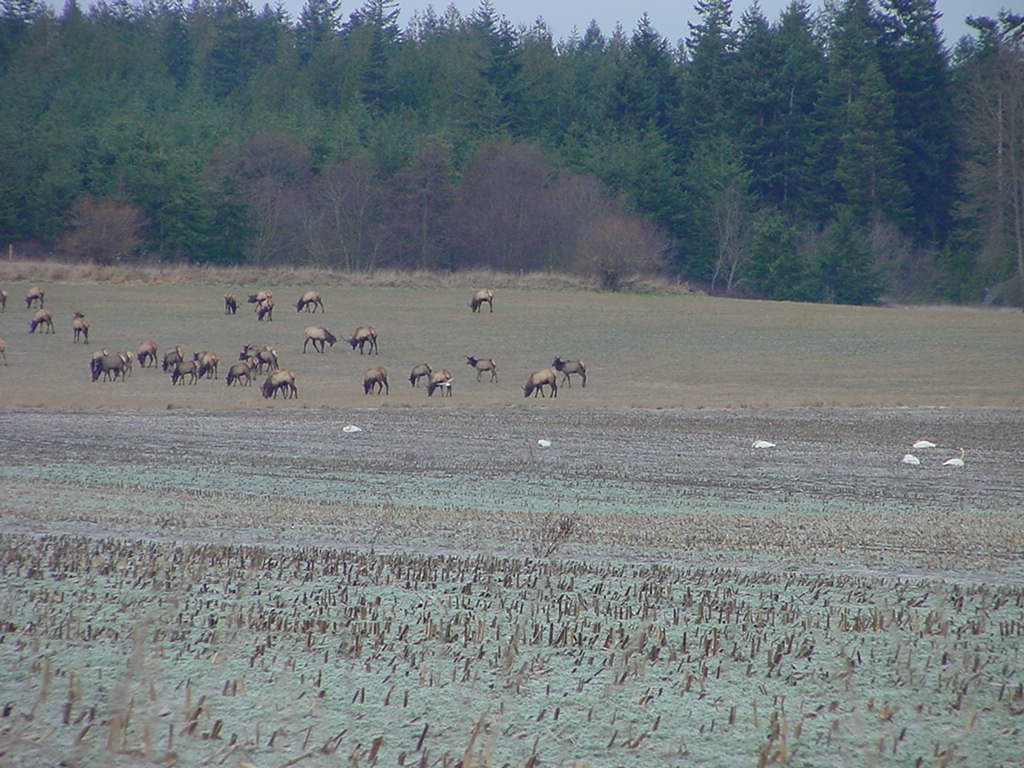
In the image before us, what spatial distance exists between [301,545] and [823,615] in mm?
5099

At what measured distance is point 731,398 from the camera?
36.2 m

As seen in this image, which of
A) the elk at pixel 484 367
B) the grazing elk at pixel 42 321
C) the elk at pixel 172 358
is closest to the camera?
the elk at pixel 172 358

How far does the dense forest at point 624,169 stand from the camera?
253 feet

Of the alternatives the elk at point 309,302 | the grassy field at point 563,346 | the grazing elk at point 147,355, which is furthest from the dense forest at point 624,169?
the grazing elk at point 147,355

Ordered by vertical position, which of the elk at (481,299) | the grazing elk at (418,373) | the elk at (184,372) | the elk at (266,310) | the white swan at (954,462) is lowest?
the elk at (184,372)

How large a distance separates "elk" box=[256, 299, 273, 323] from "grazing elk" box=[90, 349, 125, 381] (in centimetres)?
1563

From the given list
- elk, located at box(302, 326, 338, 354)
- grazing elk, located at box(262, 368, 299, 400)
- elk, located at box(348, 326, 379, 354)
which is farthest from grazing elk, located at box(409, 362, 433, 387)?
elk, located at box(302, 326, 338, 354)

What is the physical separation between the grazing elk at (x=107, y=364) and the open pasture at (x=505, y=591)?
9524 mm

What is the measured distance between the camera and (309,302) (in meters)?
57.8

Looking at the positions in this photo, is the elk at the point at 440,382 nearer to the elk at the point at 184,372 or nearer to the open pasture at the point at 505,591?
the open pasture at the point at 505,591

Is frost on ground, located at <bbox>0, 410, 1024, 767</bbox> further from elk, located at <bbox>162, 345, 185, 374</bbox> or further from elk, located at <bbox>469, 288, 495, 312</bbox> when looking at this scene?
elk, located at <bbox>469, 288, 495, 312</bbox>

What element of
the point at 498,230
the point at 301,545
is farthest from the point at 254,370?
Answer: the point at 498,230

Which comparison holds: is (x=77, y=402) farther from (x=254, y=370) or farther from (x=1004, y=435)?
(x=1004, y=435)

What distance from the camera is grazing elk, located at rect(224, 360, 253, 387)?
37.8m
